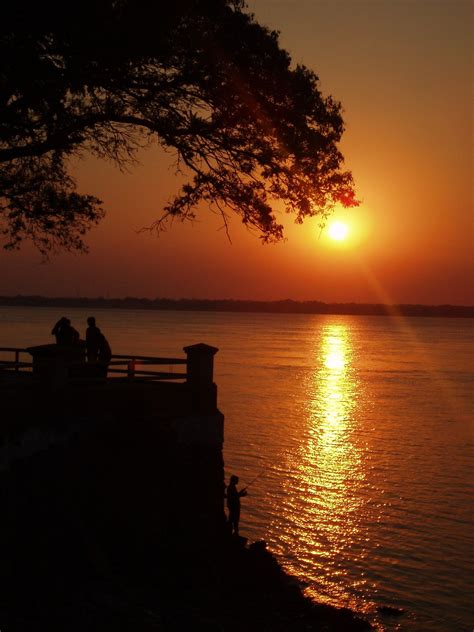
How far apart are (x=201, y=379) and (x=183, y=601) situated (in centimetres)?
447

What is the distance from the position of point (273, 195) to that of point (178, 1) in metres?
4.75

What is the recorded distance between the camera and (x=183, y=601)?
13594 millimetres

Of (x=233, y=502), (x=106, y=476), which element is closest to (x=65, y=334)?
(x=106, y=476)

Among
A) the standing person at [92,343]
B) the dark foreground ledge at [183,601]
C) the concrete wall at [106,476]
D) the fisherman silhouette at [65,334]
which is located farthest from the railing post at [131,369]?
the dark foreground ledge at [183,601]

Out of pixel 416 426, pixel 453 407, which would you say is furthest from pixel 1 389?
pixel 453 407

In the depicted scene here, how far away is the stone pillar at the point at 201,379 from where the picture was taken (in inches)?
619

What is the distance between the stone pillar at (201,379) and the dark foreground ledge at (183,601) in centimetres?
320

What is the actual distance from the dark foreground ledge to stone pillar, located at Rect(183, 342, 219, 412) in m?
3.20

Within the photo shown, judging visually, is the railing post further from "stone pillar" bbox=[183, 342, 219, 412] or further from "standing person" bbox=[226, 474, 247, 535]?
"standing person" bbox=[226, 474, 247, 535]

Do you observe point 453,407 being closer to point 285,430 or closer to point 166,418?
point 285,430

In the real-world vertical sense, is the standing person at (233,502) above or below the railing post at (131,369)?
below

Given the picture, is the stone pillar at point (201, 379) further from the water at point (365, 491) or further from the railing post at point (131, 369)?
the water at point (365, 491)

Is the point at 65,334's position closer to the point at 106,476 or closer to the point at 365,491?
the point at 106,476

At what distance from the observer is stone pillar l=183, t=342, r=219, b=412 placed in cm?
1573
